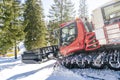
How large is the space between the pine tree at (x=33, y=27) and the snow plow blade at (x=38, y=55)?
588 inches

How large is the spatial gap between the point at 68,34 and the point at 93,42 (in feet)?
5.85

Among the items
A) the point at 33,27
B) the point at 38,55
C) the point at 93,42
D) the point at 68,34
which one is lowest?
the point at 38,55

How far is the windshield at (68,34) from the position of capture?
11.4 meters

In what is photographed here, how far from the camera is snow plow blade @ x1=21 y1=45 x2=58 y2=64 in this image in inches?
524

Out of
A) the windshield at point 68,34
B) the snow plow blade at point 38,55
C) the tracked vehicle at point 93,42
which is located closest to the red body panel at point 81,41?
the tracked vehicle at point 93,42

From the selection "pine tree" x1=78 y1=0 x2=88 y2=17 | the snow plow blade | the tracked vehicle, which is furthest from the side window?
"pine tree" x1=78 y1=0 x2=88 y2=17

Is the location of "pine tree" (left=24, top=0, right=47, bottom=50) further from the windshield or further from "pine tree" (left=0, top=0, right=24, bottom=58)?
the windshield

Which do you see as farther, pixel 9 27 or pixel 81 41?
pixel 9 27

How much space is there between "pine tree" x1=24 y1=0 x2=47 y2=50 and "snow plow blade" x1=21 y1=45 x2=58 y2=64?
1494cm

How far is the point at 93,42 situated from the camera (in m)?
10.6

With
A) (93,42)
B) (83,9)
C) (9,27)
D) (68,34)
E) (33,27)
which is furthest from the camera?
(83,9)

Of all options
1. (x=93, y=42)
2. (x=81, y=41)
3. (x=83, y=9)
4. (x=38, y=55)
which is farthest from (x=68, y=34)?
(x=83, y=9)

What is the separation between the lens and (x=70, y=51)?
11.6 m

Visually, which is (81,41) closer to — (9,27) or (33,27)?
(9,27)
